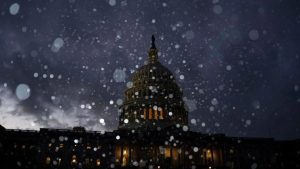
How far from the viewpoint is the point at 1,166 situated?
50.2 m

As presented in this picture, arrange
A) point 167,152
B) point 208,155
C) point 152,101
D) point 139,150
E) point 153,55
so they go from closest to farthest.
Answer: point 139,150 < point 167,152 < point 208,155 < point 152,101 < point 153,55

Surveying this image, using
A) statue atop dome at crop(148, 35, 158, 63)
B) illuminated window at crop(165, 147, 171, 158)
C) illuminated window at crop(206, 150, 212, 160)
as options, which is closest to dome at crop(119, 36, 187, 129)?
statue atop dome at crop(148, 35, 158, 63)

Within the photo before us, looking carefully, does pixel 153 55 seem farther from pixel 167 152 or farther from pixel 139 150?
pixel 139 150

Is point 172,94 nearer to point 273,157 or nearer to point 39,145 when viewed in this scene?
point 273,157

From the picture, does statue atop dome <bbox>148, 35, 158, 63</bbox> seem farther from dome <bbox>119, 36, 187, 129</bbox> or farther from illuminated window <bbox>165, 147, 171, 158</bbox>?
illuminated window <bbox>165, 147, 171, 158</bbox>

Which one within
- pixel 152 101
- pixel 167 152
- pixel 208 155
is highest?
pixel 152 101

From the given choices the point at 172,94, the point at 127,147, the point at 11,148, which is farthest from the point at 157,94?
the point at 11,148

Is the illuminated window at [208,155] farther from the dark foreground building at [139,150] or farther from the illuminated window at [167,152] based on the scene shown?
the illuminated window at [167,152]

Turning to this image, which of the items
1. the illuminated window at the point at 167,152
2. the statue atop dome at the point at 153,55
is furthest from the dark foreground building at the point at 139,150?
the statue atop dome at the point at 153,55

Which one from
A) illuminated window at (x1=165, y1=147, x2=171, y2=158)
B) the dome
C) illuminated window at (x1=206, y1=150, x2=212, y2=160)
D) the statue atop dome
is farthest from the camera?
the statue atop dome

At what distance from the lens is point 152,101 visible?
8331cm

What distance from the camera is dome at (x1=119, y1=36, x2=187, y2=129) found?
265 feet

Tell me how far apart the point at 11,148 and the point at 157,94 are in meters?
42.4

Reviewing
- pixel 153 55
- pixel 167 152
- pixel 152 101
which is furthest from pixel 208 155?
pixel 153 55
